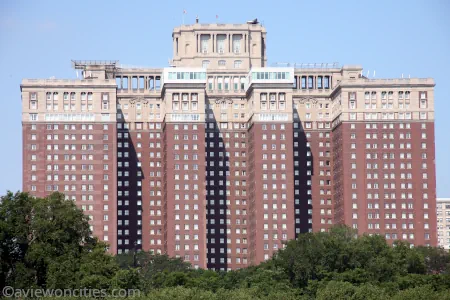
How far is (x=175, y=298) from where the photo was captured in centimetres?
19850

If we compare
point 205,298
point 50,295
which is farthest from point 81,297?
point 205,298

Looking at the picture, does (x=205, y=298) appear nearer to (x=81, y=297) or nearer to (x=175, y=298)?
(x=175, y=298)

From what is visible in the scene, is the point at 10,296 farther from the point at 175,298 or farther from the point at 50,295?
the point at 175,298

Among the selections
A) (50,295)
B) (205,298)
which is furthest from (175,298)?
(50,295)

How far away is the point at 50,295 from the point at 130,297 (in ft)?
39.6

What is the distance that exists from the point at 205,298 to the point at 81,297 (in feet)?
61.0

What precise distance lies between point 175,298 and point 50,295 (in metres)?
18.5

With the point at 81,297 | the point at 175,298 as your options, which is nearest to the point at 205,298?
the point at 175,298

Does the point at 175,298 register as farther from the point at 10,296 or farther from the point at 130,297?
the point at 10,296

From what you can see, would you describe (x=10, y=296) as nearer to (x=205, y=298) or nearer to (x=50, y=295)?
(x=50, y=295)

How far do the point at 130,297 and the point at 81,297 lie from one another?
7.19m

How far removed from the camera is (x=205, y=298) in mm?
199500

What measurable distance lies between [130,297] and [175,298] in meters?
6.89

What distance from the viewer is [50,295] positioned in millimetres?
197875
